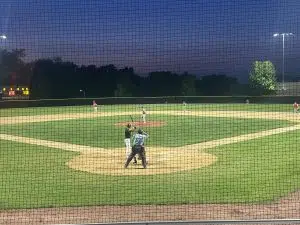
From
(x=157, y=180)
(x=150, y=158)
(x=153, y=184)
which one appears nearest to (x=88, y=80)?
(x=150, y=158)

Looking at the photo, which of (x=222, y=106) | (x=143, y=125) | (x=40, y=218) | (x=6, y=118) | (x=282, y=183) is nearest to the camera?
(x=40, y=218)

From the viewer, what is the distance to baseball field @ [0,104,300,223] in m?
9.04

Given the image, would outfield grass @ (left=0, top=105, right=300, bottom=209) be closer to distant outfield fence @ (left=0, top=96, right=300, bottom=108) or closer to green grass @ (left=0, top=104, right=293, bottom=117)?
green grass @ (left=0, top=104, right=293, bottom=117)

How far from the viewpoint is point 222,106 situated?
39875 mm

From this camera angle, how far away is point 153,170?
1188 centimetres

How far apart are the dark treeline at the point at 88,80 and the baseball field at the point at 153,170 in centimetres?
798

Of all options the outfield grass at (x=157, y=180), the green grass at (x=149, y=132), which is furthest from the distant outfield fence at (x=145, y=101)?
the outfield grass at (x=157, y=180)

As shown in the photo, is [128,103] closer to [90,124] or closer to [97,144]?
[90,124]

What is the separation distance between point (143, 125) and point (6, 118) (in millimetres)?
11755

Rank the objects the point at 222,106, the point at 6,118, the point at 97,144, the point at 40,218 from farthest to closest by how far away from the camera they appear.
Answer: the point at 222,106, the point at 6,118, the point at 97,144, the point at 40,218

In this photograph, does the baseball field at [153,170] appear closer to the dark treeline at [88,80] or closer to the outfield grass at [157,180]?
the outfield grass at [157,180]

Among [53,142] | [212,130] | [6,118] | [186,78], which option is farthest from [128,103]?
[53,142]

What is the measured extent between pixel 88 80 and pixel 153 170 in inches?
752

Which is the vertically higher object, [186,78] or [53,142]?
[186,78]
